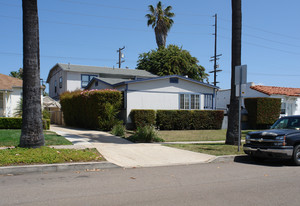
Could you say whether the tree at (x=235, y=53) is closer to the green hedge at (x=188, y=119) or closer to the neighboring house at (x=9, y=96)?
the green hedge at (x=188, y=119)

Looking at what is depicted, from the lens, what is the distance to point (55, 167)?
772 cm

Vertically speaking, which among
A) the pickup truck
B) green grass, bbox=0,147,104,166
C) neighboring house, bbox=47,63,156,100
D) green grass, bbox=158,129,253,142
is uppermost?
neighboring house, bbox=47,63,156,100

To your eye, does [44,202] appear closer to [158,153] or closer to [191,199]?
[191,199]

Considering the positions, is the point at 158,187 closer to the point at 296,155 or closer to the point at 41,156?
the point at 41,156

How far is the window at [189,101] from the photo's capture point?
22.5 m

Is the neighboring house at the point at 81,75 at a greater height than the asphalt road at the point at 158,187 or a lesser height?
greater

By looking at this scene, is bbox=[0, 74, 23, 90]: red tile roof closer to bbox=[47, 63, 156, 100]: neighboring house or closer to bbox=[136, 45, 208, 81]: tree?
bbox=[47, 63, 156, 100]: neighboring house

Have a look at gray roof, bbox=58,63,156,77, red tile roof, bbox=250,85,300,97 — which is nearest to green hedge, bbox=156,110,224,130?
red tile roof, bbox=250,85,300,97

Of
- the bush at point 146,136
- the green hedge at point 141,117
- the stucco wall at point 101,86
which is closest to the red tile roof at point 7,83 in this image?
the stucco wall at point 101,86

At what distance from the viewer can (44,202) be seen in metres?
4.99

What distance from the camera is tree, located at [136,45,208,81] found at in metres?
40.0

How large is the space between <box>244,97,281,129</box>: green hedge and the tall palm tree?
1956 centimetres

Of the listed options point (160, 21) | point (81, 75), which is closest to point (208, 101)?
point (81, 75)

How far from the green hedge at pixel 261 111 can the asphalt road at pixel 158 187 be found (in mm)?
16418
